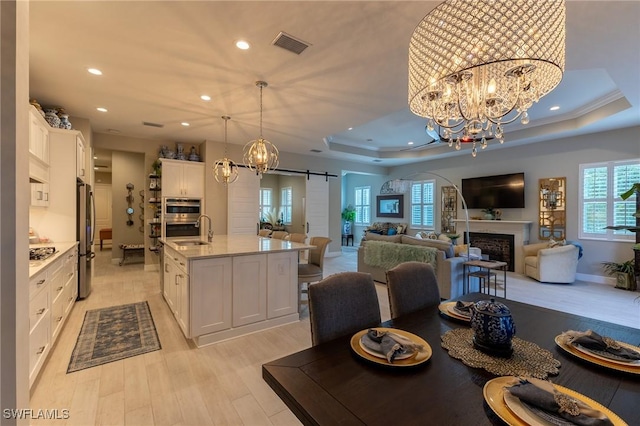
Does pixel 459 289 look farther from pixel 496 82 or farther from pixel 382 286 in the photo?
pixel 496 82

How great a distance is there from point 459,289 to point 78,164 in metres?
5.99

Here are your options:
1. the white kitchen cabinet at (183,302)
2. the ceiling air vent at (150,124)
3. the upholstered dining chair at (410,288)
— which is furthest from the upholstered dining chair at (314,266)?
the ceiling air vent at (150,124)

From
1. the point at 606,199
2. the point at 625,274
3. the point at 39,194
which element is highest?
the point at 606,199

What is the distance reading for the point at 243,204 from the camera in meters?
6.74

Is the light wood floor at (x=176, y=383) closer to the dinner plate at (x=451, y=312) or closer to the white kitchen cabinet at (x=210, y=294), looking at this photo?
the white kitchen cabinet at (x=210, y=294)

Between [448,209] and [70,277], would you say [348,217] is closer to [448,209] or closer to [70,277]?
[448,209]

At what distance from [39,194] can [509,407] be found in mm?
4877

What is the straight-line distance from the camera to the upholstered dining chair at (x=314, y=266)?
146 inches

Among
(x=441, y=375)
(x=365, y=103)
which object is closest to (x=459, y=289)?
(x=365, y=103)

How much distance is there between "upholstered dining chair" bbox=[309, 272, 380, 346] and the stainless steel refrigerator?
422 centimetres

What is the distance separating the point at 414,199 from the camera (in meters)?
9.37

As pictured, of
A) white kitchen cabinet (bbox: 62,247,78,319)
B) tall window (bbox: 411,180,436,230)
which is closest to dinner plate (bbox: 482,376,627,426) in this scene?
white kitchen cabinet (bbox: 62,247,78,319)

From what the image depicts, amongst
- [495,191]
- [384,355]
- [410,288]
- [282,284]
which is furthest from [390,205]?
[384,355]

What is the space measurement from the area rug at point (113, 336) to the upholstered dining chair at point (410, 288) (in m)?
2.47
